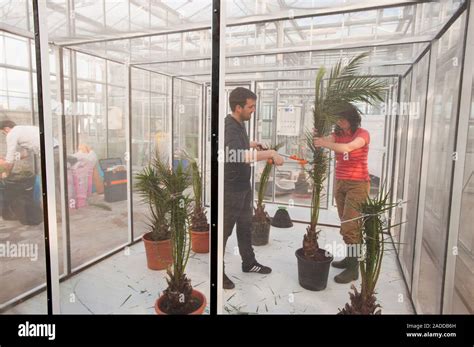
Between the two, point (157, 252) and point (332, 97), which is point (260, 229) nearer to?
point (157, 252)

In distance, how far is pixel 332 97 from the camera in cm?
209

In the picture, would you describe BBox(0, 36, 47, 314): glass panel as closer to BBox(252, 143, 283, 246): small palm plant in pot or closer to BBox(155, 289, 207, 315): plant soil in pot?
BBox(155, 289, 207, 315): plant soil in pot

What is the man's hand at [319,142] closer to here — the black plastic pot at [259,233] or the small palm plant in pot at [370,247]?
the small palm plant in pot at [370,247]

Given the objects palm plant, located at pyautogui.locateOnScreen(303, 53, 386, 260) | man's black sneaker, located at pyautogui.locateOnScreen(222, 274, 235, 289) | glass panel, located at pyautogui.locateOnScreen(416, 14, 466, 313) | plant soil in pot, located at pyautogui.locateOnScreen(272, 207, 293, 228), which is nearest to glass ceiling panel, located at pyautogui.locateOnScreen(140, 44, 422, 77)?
glass panel, located at pyautogui.locateOnScreen(416, 14, 466, 313)

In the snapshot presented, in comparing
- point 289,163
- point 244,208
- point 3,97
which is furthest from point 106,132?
point 289,163

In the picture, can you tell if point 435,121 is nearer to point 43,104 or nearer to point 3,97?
point 43,104

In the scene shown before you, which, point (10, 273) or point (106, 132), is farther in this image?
point (106, 132)

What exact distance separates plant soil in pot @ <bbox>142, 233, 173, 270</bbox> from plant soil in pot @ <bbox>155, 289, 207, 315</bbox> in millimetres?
589

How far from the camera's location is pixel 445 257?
171 cm

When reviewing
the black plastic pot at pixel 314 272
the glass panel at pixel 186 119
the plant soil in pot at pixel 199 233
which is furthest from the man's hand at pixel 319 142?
the glass panel at pixel 186 119

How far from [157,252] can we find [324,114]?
1.75 metres

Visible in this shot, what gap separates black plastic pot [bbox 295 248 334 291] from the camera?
7.38 feet

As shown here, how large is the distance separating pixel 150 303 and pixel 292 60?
2.85 meters

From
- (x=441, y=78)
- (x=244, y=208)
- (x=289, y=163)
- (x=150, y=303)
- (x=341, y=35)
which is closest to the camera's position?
(x=441, y=78)
